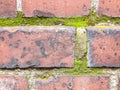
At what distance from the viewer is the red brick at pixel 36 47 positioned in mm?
710

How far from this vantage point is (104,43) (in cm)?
72

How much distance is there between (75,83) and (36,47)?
0.45 feet

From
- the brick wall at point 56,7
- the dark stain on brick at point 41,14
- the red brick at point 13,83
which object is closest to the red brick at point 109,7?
the brick wall at point 56,7

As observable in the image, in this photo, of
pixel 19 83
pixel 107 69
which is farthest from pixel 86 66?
pixel 19 83

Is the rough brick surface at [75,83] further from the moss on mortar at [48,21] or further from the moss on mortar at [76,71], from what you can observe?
the moss on mortar at [48,21]

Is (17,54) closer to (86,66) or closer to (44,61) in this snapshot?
(44,61)

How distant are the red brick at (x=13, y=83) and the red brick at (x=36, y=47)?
33 millimetres

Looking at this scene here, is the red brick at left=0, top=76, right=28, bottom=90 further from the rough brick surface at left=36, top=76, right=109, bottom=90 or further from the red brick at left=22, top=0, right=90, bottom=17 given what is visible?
the red brick at left=22, top=0, right=90, bottom=17

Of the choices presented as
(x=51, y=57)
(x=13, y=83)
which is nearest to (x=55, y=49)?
(x=51, y=57)

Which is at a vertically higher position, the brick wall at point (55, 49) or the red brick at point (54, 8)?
the red brick at point (54, 8)

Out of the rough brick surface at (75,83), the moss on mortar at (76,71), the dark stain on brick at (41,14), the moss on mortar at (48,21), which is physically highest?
the dark stain on brick at (41,14)

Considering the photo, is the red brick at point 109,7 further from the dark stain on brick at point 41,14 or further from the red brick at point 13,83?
the red brick at point 13,83

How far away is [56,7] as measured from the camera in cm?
71

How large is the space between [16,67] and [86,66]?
0.18m
